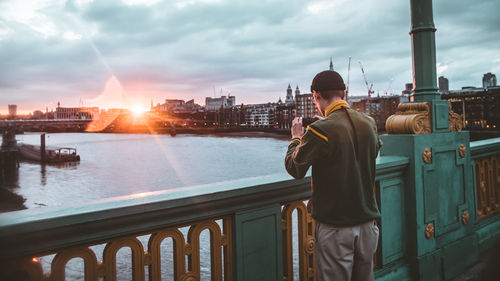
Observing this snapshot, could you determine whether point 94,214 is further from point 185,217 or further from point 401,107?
point 401,107

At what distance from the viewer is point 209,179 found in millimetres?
47594

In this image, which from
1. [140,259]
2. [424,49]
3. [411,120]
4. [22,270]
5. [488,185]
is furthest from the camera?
[488,185]

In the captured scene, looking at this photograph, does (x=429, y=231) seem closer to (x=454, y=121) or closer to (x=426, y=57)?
(x=454, y=121)

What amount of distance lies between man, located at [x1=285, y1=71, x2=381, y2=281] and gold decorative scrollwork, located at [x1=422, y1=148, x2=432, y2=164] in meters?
1.55

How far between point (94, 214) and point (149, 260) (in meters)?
0.42

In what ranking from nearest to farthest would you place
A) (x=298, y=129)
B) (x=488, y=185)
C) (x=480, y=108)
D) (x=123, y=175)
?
(x=298, y=129), (x=488, y=185), (x=123, y=175), (x=480, y=108)

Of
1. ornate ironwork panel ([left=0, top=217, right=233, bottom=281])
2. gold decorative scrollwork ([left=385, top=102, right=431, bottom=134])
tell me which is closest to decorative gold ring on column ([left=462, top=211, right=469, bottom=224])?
gold decorative scrollwork ([left=385, top=102, right=431, bottom=134])

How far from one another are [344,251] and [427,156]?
1.84 metres

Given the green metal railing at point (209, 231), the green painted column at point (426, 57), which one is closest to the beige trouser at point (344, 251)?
the green metal railing at point (209, 231)

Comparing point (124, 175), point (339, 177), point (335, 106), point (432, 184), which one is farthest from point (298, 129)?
point (124, 175)

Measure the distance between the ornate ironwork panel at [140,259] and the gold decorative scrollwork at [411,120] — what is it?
2.05m

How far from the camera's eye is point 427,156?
3.21 meters

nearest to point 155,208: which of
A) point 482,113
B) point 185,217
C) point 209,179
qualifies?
point 185,217

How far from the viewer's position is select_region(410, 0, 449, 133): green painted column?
337cm
